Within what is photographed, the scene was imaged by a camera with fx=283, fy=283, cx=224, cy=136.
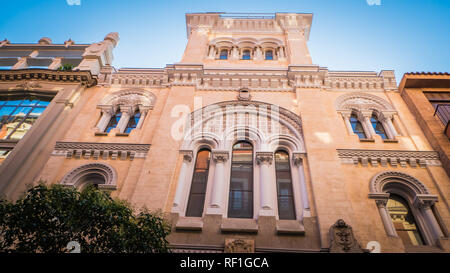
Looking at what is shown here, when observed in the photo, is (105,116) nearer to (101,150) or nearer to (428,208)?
(101,150)

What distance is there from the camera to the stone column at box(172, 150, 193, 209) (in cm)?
838

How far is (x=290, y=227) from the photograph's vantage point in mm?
7574

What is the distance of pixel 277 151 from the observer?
10539 mm

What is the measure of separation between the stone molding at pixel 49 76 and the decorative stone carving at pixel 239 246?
10.6 meters

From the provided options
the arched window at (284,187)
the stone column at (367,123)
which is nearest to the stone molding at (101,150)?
the arched window at (284,187)

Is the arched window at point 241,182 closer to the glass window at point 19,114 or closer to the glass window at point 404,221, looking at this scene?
the glass window at point 404,221

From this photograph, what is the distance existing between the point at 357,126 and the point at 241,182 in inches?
230

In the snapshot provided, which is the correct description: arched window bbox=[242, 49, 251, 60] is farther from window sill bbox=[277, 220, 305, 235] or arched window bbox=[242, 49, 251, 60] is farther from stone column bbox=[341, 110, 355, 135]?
window sill bbox=[277, 220, 305, 235]

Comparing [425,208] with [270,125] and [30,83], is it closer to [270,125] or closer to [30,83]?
→ [270,125]

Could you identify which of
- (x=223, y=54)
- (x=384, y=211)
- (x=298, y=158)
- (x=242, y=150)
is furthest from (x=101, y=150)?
(x=223, y=54)

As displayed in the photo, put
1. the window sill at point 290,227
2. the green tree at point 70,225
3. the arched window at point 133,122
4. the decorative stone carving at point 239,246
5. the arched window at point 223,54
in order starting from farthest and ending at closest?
the arched window at point 223,54
the arched window at point 133,122
the window sill at point 290,227
the decorative stone carving at point 239,246
the green tree at point 70,225

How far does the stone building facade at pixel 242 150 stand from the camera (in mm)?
7699

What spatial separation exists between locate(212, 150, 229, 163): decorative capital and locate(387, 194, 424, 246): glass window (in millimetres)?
5262
